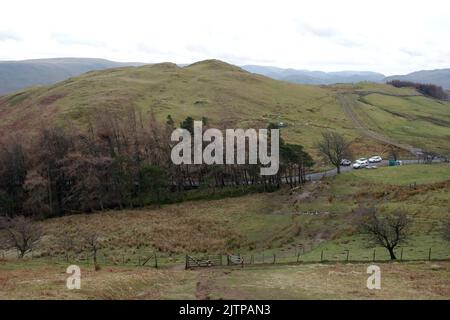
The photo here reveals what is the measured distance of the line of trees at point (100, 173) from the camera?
82500 millimetres

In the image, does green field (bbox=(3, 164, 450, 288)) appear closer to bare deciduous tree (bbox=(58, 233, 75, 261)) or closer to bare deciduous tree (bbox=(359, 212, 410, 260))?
bare deciduous tree (bbox=(58, 233, 75, 261))

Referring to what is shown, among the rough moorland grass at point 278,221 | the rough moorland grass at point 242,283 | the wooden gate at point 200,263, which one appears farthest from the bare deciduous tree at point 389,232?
the wooden gate at point 200,263

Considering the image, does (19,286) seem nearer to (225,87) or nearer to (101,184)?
(101,184)

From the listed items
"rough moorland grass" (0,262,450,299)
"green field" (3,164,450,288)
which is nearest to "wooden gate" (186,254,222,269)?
"green field" (3,164,450,288)

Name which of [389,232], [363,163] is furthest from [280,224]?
[363,163]

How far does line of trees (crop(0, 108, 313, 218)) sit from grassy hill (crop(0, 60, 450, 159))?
25.9 meters

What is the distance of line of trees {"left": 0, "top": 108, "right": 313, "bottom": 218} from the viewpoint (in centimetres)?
8250

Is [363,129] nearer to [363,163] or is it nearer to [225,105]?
[225,105]

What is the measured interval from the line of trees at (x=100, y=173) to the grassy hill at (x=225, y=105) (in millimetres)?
25915

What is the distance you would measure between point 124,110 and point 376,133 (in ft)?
256

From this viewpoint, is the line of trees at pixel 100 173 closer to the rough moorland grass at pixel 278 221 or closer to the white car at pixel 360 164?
the rough moorland grass at pixel 278 221

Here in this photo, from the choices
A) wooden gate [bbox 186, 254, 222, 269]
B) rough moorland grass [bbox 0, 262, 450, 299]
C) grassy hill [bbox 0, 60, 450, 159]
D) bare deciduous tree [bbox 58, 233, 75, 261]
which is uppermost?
grassy hill [bbox 0, 60, 450, 159]

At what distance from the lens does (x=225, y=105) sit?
480 feet

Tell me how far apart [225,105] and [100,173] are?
2756 inches
